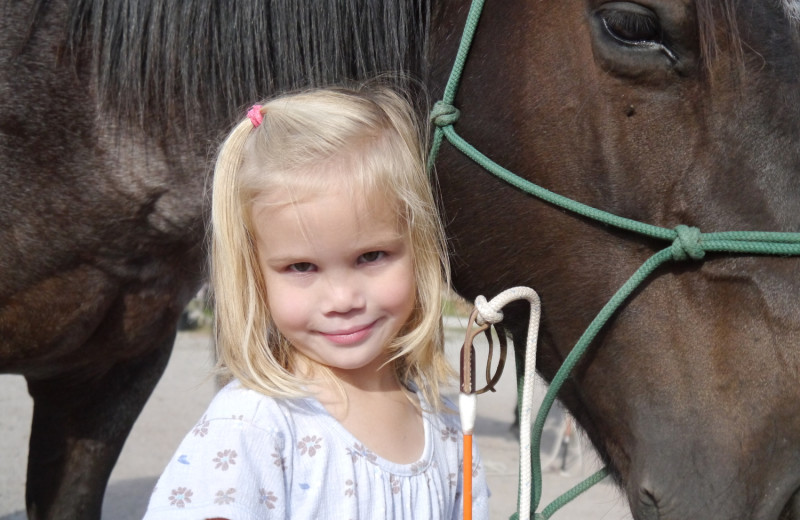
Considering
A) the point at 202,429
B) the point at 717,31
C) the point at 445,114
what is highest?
the point at 717,31

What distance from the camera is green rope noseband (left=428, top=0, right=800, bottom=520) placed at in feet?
4.03

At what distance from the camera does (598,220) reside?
4.42 ft

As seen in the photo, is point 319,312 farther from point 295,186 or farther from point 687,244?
point 687,244

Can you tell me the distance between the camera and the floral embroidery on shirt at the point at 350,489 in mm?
1252

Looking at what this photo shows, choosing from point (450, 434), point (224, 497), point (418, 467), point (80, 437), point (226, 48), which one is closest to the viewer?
point (224, 497)

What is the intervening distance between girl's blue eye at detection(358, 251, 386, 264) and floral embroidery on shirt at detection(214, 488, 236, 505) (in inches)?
14.7

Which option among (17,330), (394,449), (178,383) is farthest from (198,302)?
(394,449)

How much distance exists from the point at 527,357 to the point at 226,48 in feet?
2.63

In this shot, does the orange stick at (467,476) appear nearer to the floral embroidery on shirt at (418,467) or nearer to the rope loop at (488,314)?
the floral embroidery on shirt at (418,467)

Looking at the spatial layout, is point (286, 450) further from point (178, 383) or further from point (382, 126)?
point (178, 383)

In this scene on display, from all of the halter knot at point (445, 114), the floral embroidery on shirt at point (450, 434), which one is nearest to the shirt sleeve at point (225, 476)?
the floral embroidery on shirt at point (450, 434)

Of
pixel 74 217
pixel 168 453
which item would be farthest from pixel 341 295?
pixel 168 453

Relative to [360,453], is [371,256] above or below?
above

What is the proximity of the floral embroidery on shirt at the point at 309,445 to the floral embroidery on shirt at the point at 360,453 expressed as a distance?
5cm
